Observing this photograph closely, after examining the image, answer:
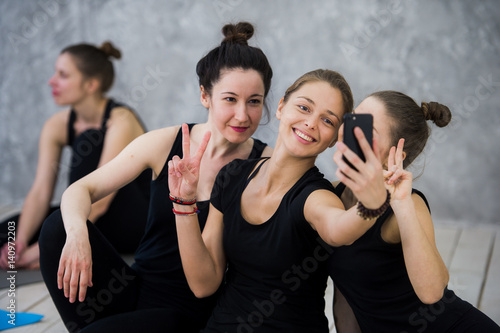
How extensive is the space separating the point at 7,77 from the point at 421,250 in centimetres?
394

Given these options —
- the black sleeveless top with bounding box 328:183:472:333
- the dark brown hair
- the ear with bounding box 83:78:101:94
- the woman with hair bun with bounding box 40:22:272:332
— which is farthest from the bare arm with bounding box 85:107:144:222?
the black sleeveless top with bounding box 328:183:472:333

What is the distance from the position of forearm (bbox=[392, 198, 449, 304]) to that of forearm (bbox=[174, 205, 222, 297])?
1.73 ft

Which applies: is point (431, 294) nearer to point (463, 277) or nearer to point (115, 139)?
point (463, 277)

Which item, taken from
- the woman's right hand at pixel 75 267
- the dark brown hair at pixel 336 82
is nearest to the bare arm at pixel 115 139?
the woman's right hand at pixel 75 267

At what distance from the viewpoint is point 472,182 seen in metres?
3.65

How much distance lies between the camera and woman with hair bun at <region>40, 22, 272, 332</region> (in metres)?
1.64

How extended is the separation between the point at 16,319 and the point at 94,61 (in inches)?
54.5

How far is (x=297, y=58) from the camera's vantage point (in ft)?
12.6

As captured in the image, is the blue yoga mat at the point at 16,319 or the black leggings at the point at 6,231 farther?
the black leggings at the point at 6,231

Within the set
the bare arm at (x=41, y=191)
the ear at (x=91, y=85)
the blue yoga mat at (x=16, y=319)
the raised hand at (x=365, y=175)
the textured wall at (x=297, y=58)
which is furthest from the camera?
the textured wall at (x=297, y=58)

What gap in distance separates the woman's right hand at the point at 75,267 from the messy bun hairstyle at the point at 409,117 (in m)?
0.91

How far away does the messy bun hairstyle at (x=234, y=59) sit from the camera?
185 centimetres

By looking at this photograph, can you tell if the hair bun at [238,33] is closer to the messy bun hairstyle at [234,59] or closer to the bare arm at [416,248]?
the messy bun hairstyle at [234,59]

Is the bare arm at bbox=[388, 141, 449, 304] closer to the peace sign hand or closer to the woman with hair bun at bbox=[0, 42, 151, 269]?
the peace sign hand
